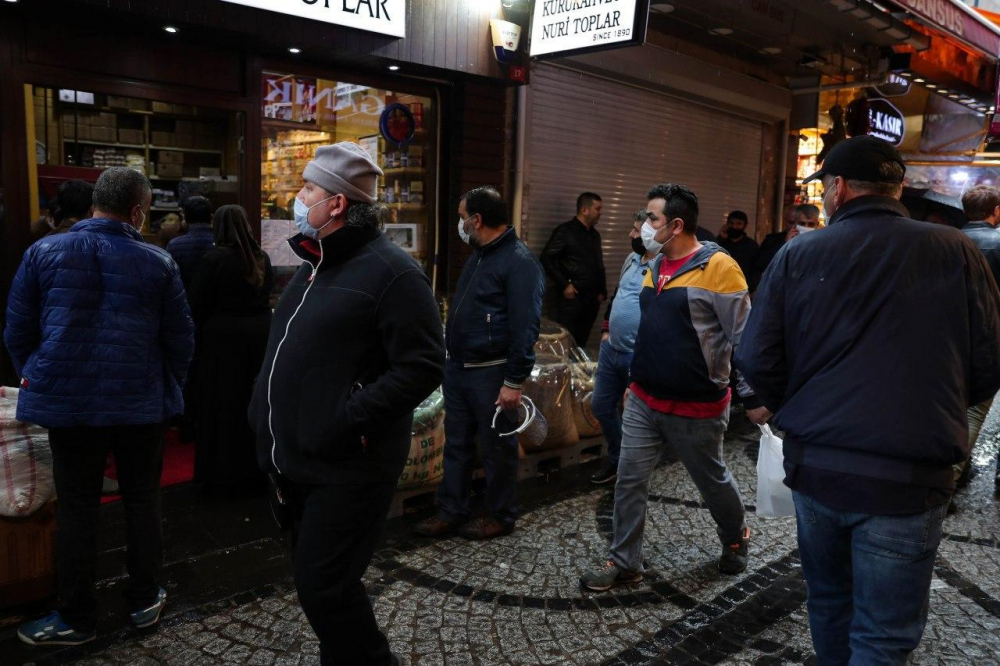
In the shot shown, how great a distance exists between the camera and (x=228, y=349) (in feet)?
16.8

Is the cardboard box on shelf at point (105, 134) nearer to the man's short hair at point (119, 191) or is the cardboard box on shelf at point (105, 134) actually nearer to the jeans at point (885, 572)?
the man's short hair at point (119, 191)

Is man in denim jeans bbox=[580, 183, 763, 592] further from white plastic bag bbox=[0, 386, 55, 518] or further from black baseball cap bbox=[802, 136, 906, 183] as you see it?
white plastic bag bbox=[0, 386, 55, 518]

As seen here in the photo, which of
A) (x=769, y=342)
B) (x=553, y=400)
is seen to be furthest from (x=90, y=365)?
(x=553, y=400)

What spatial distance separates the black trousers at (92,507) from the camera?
3414 millimetres

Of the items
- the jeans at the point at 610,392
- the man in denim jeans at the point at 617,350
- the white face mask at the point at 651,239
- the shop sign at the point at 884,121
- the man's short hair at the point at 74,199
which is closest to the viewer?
the white face mask at the point at 651,239

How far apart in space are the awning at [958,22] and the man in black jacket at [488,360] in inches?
248

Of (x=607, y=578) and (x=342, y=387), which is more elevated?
(x=342, y=387)

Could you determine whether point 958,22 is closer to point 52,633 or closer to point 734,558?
point 734,558

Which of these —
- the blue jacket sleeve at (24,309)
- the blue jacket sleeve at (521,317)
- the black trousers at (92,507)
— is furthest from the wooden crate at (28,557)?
the blue jacket sleeve at (521,317)

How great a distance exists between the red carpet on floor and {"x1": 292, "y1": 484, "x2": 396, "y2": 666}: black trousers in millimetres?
3021

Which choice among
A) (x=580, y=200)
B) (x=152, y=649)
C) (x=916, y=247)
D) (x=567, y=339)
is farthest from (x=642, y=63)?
(x=152, y=649)

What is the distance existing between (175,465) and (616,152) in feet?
20.6

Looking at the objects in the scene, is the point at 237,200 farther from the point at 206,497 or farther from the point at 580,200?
the point at 580,200

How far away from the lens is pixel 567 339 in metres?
6.73
